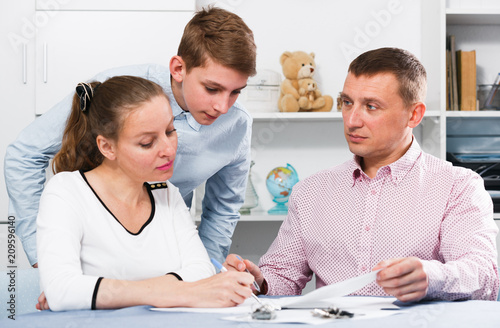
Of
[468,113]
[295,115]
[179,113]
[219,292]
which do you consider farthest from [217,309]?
[468,113]

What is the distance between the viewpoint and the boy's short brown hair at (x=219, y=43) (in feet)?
4.49

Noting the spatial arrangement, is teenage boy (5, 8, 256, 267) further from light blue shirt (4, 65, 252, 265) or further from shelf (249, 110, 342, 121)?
shelf (249, 110, 342, 121)

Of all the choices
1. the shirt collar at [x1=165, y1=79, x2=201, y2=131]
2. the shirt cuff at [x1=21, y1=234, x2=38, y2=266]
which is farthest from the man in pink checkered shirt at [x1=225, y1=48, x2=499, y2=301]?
the shirt cuff at [x1=21, y1=234, x2=38, y2=266]

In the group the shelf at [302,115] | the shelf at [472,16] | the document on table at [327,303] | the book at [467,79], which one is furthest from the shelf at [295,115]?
the document on table at [327,303]

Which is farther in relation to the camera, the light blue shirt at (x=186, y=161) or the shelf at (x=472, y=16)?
the shelf at (x=472, y=16)

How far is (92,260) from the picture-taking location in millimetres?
1150

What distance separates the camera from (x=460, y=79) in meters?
2.63

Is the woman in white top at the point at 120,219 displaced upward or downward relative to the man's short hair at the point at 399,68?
downward

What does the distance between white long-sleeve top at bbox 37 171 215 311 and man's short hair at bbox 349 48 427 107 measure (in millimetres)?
541

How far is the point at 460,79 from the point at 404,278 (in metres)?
1.83

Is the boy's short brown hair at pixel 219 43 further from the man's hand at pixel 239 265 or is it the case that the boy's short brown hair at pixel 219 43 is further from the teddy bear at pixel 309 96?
the teddy bear at pixel 309 96

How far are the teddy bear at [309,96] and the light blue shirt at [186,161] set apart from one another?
33.8 inches

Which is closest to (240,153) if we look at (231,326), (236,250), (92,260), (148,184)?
(148,184)

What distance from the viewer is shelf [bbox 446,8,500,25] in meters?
2.61
